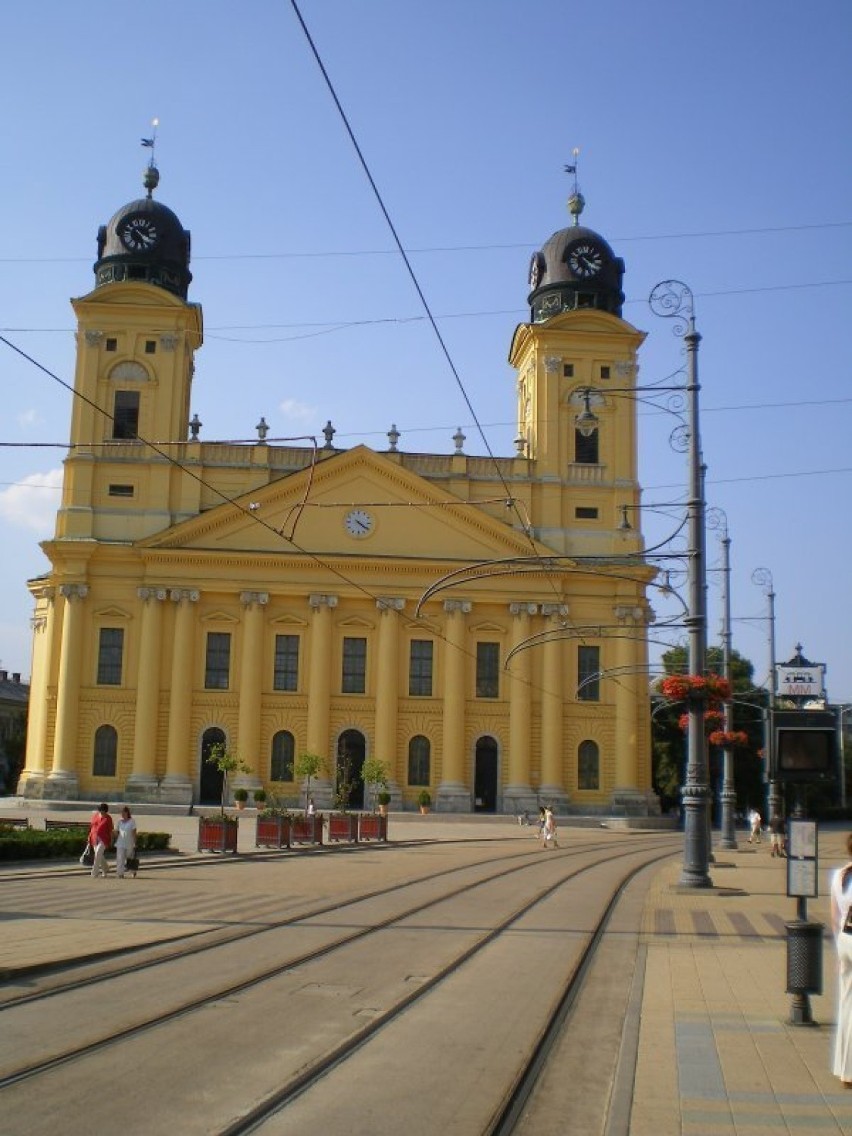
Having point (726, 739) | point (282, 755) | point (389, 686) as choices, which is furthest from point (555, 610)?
point (726, 739)

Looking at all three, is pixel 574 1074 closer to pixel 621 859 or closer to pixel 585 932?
pixel 585 932

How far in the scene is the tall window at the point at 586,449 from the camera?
203 feet

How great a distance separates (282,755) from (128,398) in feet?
59.2

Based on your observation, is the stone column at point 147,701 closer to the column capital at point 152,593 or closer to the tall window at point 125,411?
the column capital at point 152,593

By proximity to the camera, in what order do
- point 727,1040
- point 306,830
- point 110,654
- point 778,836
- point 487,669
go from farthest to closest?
point 487,669 < point 110,654 < point 306,830 < point 778,836 < point 727,1040

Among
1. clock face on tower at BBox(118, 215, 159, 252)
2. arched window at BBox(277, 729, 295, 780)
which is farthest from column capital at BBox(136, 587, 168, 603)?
clock face on tower at BBox(118, 215, 159, 252)

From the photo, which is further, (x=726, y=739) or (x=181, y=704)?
(x=181, y=704)

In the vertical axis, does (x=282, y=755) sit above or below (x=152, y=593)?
below

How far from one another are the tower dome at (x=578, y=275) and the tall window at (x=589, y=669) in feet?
54.1

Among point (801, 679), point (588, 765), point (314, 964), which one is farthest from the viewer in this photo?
point (588, 765)

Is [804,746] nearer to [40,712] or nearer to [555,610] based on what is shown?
[555,610]

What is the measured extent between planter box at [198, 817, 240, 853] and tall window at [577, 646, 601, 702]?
98.2 feet

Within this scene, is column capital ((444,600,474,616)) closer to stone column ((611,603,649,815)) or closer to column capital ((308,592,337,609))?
column capital ((308,592,337,609))

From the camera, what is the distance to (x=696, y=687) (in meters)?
22.7
